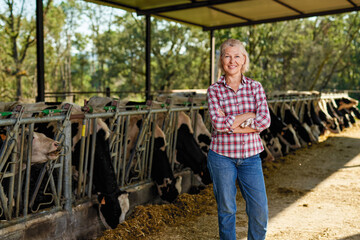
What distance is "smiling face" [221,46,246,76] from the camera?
2.88 m

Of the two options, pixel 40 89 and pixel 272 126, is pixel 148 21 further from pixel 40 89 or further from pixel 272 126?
pixel 272 126

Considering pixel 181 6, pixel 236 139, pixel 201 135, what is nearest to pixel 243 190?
pixel 236 139

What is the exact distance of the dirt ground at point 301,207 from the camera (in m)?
4.02

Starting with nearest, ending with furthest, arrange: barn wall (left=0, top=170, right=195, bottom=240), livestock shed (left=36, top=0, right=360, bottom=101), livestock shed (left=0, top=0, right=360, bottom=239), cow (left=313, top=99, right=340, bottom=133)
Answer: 1. barn wall (left=0, top=170, right=195, bottom=240)
2. livestock shed (left=0, top=0, right=360, bottom=239)
3. livestock shed (left=36, top=0, right=360, bottom=101)
4. cow (left=313, top=99, right=340, bottom=133)

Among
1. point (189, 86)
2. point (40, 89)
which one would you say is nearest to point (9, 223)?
point (40, 89)

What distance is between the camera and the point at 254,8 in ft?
31.8

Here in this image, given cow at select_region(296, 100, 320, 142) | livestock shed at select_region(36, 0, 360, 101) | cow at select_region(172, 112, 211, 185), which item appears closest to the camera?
cow at select_region(172, 112, 211, 185)

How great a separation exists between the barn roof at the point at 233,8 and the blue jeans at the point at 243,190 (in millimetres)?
6408

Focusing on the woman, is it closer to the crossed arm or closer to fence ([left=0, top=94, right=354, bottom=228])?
the crossed arm

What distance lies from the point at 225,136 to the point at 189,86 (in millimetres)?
28399

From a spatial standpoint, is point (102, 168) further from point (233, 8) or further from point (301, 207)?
point (233, 8)

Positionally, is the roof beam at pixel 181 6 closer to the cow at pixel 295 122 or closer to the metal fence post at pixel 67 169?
the cow at pixel 295 122

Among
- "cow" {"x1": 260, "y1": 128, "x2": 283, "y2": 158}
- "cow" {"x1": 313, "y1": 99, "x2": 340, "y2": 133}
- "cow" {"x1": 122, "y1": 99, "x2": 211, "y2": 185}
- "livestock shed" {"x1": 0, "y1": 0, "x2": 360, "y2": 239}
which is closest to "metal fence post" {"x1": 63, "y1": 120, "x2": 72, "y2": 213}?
"livestock shed" {"x1": 0, "y1": 0, "x2": 360, "y2": 239}

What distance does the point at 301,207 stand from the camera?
16.1ft
